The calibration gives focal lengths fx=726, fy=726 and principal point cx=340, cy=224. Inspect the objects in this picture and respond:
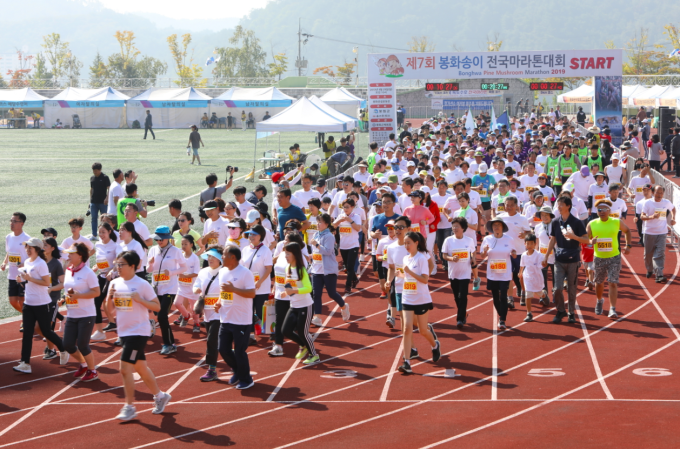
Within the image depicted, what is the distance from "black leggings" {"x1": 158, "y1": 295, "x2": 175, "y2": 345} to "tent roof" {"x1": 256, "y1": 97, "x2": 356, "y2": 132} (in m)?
13.8

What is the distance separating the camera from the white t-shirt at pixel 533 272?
11336 millimetres

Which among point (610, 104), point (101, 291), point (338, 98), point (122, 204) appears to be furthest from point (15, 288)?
point (338, 98)

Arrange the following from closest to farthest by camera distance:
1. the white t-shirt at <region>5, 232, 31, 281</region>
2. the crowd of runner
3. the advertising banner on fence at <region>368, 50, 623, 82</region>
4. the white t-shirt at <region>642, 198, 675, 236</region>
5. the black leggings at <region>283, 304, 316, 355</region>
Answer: the crowd of runner, the black leggings at <region>283, 304, 316, 355</region>, the white t-shirt at <region>5, 232, 31, 281</region>, the white t-shirt at <region>642, 198, 675, 236</region>, the advertising banner on fence at <region>368, 50, 623, 82</region>

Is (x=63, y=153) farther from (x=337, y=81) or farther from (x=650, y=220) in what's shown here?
(x=337, y=81)

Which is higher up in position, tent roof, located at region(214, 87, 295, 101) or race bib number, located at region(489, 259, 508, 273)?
tent roof, located at region(214, 87, 295, 101)

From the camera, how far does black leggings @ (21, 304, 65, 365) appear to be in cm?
913

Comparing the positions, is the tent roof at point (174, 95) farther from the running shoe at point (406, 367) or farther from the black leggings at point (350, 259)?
the running shoe at point (406, 367)

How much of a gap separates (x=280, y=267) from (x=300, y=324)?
776 millimetres

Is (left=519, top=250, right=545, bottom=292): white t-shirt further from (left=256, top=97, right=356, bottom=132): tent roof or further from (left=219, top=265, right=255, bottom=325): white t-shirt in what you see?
(left=256, top=97, right=356, bottom=132): tent roof

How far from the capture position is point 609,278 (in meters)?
11.2

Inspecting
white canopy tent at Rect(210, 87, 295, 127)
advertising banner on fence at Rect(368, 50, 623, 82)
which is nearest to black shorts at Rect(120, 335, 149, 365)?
advertising banner on fence at Rect(368, 50, 623, 82)

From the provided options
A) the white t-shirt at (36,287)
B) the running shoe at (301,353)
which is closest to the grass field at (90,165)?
the white t-shirt at (36,287)

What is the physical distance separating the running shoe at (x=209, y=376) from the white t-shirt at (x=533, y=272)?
5.17 m

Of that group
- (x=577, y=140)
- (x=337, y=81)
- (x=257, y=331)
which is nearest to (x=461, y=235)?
(x=257, y=331)
